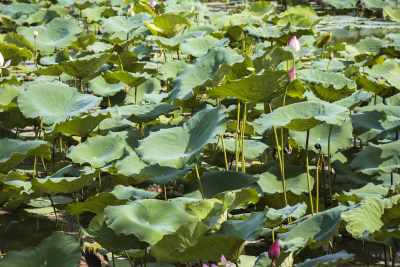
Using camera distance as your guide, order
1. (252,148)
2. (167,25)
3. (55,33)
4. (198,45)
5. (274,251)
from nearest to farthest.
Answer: (274,251), (252,148), (198,45), (167,25), (55,33)

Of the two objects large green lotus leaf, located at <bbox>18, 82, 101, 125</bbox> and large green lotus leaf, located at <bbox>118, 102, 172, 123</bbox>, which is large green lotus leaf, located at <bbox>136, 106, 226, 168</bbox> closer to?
large green lotus leaf, located at <bbox>118, 102, 172, 123</bbox>

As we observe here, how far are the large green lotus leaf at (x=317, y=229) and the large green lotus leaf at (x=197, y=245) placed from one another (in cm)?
21

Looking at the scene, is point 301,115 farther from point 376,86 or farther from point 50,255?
point 50,255

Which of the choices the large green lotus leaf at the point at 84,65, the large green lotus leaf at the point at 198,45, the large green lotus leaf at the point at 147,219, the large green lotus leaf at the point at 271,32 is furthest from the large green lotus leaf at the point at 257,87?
the large green lotus leaf at the point at 198,45

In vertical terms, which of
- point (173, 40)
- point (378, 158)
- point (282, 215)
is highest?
point (282, 215)

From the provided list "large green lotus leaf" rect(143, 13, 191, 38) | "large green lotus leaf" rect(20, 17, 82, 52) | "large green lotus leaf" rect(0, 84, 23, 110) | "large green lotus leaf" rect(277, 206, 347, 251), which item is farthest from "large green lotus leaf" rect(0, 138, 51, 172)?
"large green lotus leaf" rect(20, 17, 82, 52)

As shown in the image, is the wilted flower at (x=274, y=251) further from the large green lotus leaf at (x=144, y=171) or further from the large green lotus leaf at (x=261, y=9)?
the large green lotus leaf at (x=261, y=9)

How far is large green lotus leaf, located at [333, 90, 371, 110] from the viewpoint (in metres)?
2.61

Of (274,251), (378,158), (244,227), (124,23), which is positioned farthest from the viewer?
(124,23)

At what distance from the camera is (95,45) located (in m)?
4.90

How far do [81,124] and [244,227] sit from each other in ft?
4.06

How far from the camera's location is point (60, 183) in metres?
2.30

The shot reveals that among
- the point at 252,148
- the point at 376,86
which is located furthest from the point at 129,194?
the point at 376,86

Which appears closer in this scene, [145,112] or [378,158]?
[378,158]
